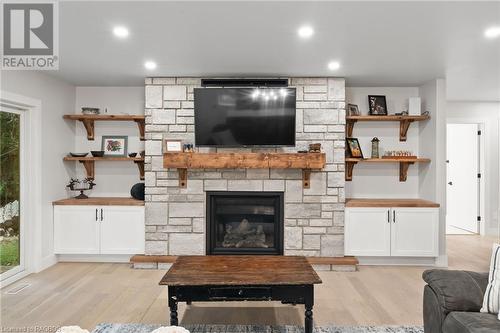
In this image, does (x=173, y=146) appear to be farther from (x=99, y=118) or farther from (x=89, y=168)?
(x=89, y=168)

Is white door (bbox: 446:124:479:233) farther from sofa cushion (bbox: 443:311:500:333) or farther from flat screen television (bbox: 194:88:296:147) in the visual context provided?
sofa cushion (bbox: 443:311:500:333)

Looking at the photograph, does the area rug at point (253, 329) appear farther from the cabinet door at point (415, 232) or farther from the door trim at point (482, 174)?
the door trim at point (482, 174)

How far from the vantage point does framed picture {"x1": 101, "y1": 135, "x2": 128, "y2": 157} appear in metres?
5.05

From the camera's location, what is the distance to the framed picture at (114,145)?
5.05 meters

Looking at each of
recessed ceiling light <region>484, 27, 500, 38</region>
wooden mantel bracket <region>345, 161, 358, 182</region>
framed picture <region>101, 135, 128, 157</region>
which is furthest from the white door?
framed picture <region>101, 135, 128, 157</region>

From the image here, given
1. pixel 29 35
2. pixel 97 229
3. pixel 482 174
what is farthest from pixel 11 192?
pixel 482 174

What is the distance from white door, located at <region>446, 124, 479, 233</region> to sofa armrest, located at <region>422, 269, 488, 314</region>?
17.2 ft

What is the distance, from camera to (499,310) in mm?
1900

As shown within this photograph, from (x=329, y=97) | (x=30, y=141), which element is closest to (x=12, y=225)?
(x=30, y=141)

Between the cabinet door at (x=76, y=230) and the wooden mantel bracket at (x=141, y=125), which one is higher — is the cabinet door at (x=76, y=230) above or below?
below

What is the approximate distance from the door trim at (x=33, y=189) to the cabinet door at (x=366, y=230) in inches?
148

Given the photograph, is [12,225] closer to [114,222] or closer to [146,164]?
[114,222]

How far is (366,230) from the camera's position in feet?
14.9

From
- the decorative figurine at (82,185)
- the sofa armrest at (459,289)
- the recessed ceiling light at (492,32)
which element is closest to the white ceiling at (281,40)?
the recessed ceiling light at (492,32)
